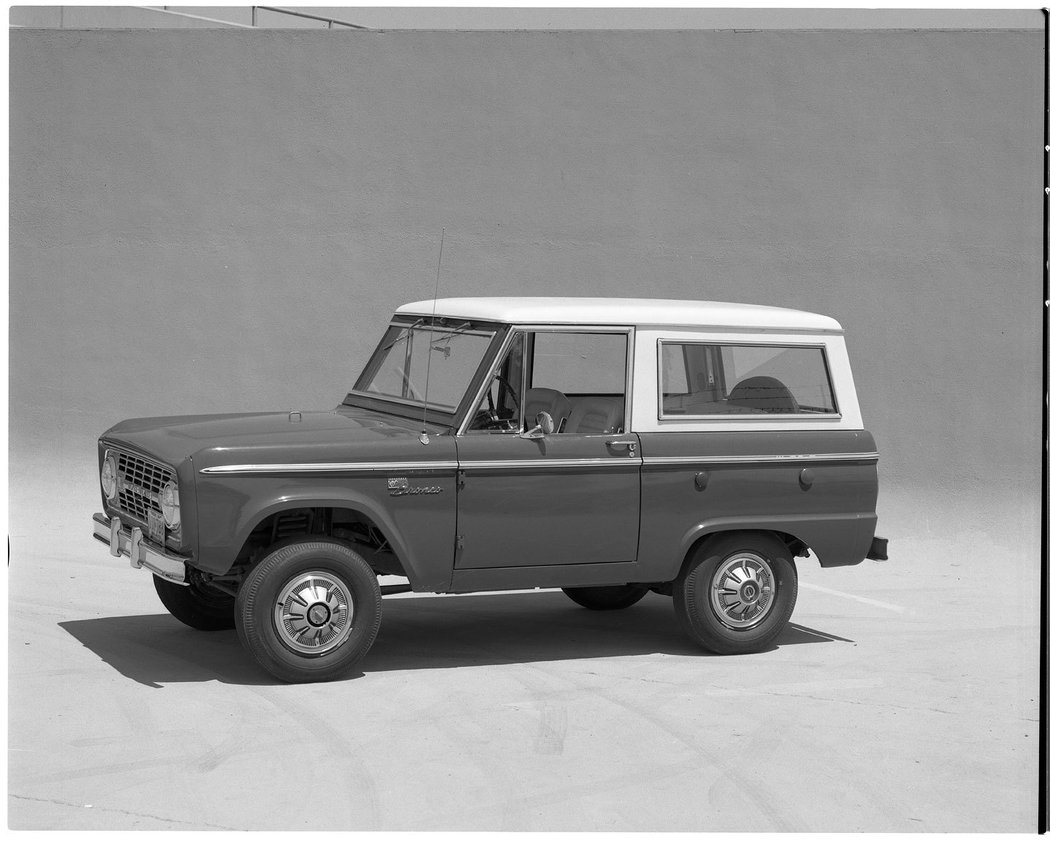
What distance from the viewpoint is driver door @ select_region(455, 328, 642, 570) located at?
7441 mm

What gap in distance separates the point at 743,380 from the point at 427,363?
1843 mm

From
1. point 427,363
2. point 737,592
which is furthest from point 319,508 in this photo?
point 737,592

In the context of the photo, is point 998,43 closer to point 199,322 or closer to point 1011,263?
point 1011,263

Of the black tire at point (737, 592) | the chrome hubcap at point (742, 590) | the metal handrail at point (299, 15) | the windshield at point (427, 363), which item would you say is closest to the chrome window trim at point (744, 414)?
the black tire at point (737, 592)

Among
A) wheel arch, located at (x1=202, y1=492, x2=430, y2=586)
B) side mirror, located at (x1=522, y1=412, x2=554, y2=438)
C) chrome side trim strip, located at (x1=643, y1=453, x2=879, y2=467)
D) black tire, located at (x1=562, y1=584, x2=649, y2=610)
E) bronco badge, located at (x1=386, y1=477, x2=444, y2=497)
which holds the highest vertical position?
side mirror, located at (x1=522, y1=412, x2=554, y2=438)

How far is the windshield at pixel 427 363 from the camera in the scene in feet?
25.7

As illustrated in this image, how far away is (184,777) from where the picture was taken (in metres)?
5.82

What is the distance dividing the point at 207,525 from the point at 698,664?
286 cm

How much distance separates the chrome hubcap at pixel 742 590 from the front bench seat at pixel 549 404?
123cm

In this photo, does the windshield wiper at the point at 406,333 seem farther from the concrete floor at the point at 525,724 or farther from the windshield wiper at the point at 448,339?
the concrete floor at the point at 525,724

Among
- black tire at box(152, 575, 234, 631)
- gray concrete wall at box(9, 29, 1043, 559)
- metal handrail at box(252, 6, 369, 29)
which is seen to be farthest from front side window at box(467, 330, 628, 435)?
metal handrail at box(252, 6, 369, 29)

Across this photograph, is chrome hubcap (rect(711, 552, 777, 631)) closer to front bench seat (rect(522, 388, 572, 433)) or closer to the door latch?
the door latch

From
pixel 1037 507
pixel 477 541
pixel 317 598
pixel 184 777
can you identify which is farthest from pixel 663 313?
pixel 1037 507

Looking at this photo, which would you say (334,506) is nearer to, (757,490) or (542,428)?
(542,428)
